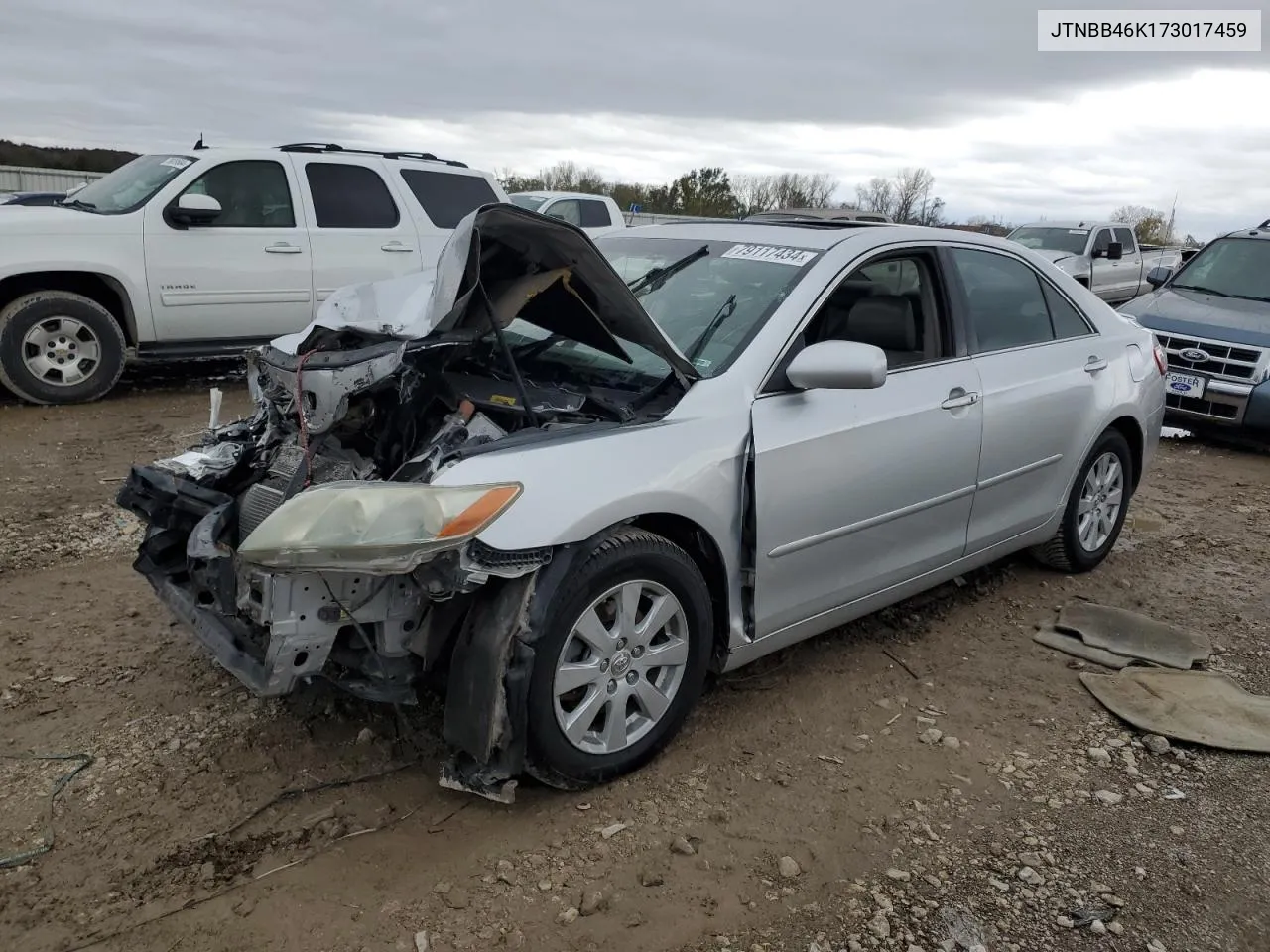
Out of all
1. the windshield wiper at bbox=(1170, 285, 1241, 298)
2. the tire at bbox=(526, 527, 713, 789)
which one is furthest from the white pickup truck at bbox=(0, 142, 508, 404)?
the windshield wiper at bbox=(1170, 285, 1241, 298)

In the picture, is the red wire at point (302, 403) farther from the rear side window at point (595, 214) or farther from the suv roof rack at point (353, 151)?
the rear side window at point (595, 214)

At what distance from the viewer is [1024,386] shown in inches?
167

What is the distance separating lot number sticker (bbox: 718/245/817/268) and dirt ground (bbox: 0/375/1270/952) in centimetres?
159

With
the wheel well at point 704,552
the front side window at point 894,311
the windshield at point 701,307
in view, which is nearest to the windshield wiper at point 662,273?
the windshield at point 701,307

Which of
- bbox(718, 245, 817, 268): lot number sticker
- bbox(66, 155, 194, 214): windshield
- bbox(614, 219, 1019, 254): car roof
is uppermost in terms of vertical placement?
bbox(66, 155, 194, 214): windshield

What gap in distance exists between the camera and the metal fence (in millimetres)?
20359

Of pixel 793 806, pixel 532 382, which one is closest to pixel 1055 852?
pixel 793 806

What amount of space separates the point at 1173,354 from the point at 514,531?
764 cm

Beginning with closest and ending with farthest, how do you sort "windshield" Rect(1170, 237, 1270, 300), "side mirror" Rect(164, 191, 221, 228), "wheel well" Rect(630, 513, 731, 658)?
"wheel well" Rect(630, 513, 731, 658) < "side mirror" Rect(164, 191, 221, 228) < "windshield" Rect(1170, 237, 1270, 300)

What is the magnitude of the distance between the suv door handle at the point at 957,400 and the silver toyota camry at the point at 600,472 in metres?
0.01

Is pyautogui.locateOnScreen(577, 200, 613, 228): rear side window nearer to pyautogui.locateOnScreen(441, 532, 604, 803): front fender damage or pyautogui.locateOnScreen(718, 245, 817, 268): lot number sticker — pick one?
pyautogui.locateOnScreen(718, 245, 817, 268): lot number sticker

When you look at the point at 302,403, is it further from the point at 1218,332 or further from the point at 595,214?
the point at 595,214

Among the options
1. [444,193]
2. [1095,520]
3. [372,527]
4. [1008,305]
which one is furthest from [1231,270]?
[372,527]

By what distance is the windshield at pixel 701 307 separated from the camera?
3422mm
